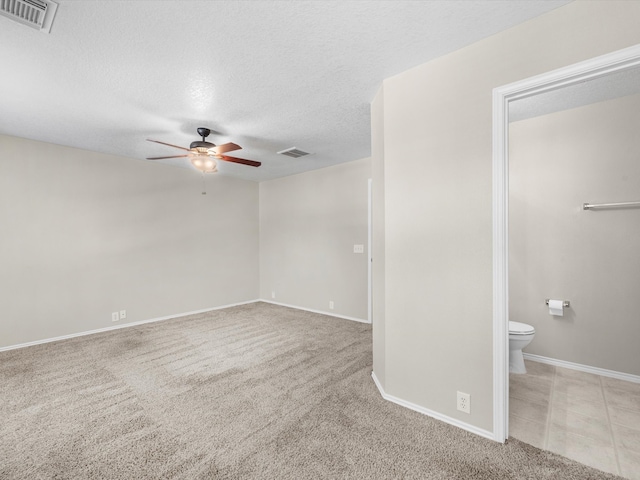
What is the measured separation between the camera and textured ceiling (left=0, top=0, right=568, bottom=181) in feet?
5.55

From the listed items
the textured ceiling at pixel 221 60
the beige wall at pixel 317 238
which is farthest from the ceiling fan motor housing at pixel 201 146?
the beige wall at pixel 317 238

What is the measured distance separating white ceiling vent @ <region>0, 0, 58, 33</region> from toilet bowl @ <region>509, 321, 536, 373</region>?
402 cm

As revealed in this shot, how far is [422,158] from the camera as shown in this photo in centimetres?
219

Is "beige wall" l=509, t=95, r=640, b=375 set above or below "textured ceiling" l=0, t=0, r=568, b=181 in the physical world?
below

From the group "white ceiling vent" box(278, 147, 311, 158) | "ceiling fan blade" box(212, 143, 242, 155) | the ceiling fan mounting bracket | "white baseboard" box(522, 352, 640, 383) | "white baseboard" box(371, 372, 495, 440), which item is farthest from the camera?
"white ceiling vent" box(278, 147, 311, 158)

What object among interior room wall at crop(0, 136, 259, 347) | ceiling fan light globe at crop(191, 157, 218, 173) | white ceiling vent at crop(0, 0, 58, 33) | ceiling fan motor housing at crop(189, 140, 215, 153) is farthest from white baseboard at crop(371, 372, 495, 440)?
interior room wall at crop(0, 136, 259, 347)

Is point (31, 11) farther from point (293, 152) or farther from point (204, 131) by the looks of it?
point (293, 152)

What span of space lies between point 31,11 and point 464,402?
3548 millimetres

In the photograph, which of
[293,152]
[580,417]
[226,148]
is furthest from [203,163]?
[580,417]

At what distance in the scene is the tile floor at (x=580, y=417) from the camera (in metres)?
1.77

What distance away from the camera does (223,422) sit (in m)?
2.12

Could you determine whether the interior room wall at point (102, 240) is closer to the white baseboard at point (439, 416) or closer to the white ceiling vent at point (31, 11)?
the white ceiling vent at point (31, 11)

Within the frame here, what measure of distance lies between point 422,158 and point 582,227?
203 cm

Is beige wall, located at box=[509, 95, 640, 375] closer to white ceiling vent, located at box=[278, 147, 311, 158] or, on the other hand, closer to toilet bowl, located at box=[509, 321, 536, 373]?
toilet bowl, located at box=[509, 321, 536, 373]
